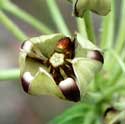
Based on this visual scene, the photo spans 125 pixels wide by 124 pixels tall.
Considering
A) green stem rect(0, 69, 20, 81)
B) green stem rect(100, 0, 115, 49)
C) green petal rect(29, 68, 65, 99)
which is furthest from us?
green stem rect(100, 0, 115, 49)

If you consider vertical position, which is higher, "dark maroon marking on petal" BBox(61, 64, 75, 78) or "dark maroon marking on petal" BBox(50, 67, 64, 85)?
"dark maroon marking on petal" BBox(50, 67, 64, 85)

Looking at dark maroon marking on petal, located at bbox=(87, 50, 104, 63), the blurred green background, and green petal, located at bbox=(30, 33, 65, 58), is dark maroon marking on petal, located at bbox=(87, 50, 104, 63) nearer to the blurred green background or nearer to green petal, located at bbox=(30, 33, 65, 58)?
green petal, located at bbox=(30, 33, 65, 58)

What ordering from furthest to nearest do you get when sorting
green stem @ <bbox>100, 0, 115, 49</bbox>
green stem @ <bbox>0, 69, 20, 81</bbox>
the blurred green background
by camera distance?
the blurred green background → green stem @ <bbox>100, 0, 115, 49</bbox> → green stem @ <bbox>0, 69, 20, 81</bbox>

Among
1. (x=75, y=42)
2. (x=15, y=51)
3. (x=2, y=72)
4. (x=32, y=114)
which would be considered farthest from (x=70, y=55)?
(x=15, y=51)

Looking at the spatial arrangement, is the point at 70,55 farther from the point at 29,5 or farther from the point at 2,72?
the point at 29,5

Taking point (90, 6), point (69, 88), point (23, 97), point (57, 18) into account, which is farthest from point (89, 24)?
Answer: point (23, 97)

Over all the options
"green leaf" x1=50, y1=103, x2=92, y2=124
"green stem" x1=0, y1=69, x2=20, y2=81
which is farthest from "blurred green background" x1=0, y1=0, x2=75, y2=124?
"green stem" x1=0, y1=69, x2=20, y2=81

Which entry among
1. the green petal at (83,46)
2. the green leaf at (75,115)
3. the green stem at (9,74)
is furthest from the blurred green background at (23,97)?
the green petal at (83,46)
